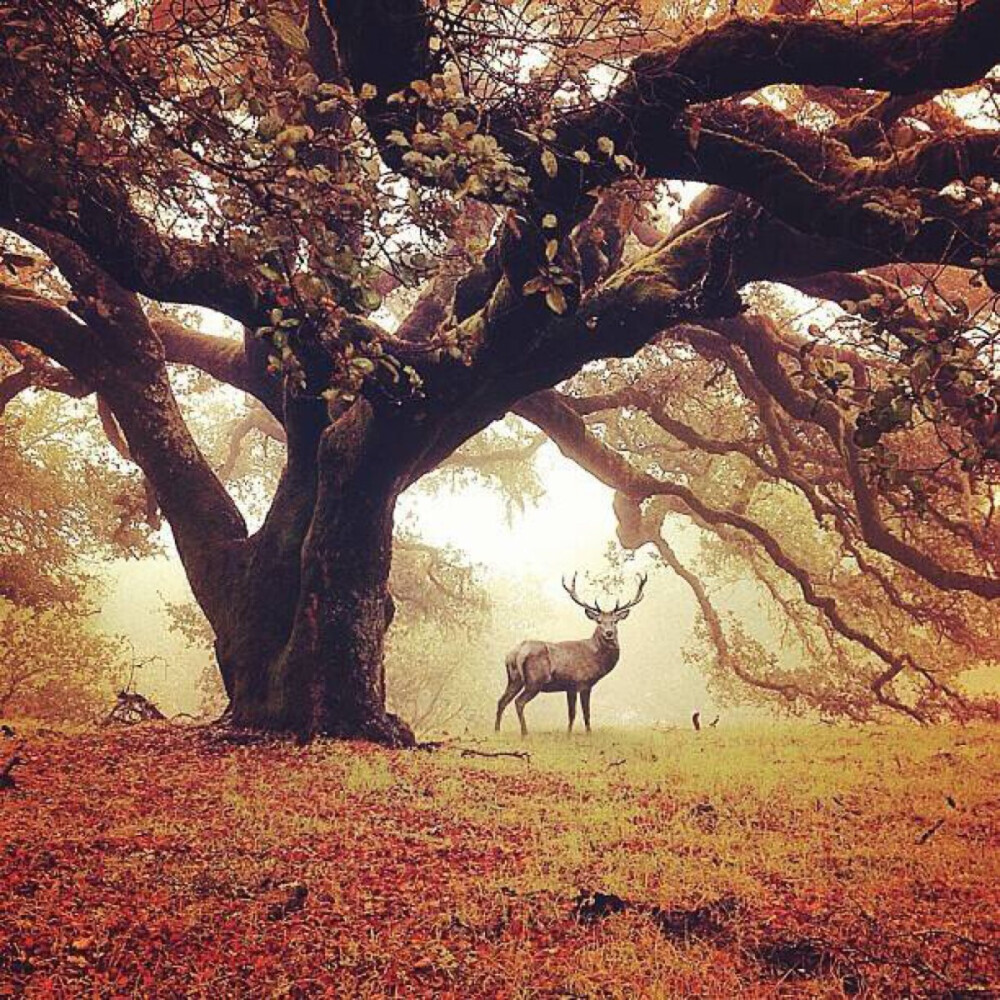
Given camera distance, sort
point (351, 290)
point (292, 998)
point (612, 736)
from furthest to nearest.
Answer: point (612, 736) < point (351, 290) < point (292, 998)

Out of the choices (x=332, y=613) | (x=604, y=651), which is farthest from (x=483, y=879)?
(x=604, y=651)

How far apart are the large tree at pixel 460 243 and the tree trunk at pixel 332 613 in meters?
0.04

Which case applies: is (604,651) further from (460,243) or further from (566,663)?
(460,243)

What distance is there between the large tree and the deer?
2.46m

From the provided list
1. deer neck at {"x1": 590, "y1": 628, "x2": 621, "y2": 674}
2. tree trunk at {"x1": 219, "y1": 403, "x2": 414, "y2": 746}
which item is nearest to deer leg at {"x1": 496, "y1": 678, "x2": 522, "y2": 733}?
deer neck at {"x1": 590, "y1": 628, "x2": 621, "y2": 674}

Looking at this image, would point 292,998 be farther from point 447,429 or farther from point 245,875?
point 447,429

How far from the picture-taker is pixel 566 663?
495 inches

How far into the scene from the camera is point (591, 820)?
17.6 feet

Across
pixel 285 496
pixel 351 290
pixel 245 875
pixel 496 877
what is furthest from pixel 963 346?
pixel 285 496

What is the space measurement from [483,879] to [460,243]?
3.80m

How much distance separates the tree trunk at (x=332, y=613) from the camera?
8.29m

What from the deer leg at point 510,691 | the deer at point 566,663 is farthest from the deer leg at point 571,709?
the deer leg at point 510,691

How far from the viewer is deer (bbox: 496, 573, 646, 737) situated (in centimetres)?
1233

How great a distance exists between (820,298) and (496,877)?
816 centimetres
